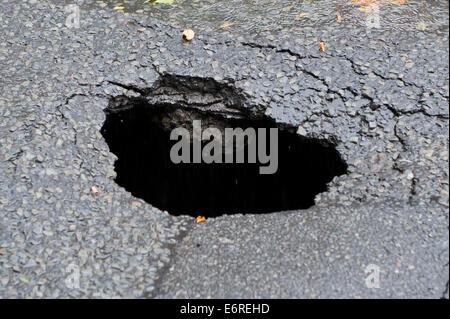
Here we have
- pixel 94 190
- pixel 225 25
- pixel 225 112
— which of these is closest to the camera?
pixel 94 190

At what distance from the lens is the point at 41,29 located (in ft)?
15.1

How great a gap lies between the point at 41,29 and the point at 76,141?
133 centimetres

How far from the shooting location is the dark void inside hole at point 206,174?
14.0ft

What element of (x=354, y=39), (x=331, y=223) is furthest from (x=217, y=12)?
(x=331, y=223)

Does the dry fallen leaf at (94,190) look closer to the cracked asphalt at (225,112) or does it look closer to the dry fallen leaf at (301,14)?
the cracked asphalt at (225,112)

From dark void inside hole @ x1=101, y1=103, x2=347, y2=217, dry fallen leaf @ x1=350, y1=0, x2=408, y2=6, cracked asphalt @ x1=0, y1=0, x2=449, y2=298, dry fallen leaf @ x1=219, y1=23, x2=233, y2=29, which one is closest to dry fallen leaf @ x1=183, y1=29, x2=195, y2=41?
cracked asphalt @ x1=0, y1=0, x2=449, y2=298

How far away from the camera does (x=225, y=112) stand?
419cm

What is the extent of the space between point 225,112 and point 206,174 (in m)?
0.99

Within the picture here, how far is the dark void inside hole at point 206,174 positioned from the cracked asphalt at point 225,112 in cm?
27

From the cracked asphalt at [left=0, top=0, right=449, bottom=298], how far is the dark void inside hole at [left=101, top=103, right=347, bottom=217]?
0.27m

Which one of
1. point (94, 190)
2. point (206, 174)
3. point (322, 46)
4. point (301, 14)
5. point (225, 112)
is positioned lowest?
point (206, 174)

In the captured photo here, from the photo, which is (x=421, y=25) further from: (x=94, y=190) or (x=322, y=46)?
(x=94, y=190)

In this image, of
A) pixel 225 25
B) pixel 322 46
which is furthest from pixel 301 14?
pixel 225 25

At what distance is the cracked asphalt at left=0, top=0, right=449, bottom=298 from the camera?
121 inches
